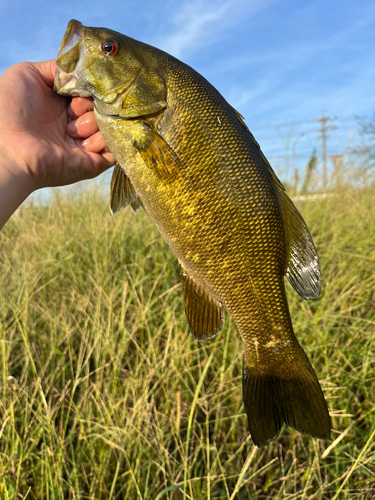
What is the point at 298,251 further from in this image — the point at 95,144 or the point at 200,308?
the point at 95,144

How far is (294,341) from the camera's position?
1504 millimetres

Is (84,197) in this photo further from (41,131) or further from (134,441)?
(134,441)

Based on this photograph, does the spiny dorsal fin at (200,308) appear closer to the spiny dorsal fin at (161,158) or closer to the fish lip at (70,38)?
the spiny dorsal fin at (161,158)

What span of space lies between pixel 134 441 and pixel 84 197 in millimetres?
4523

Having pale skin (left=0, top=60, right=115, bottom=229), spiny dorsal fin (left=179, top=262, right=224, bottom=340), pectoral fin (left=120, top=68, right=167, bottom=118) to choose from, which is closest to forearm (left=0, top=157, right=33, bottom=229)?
pale skin (left=0, top=60, right=115, bottom=229)

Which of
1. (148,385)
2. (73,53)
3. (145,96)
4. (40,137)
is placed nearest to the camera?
(145,96)

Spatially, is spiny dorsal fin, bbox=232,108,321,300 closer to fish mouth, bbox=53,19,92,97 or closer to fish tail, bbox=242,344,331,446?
fish tail, bbox=242,344,331,446

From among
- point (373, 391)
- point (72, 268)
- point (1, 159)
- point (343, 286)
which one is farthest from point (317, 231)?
point (1, 159)

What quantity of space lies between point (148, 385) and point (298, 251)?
141cm

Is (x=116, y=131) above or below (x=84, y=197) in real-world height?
below

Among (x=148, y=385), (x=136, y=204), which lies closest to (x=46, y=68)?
(x=136, y=204)

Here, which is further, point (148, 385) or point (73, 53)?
point (148, 385)

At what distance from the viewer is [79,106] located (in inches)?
83.7

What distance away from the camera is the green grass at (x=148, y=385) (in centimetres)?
204
